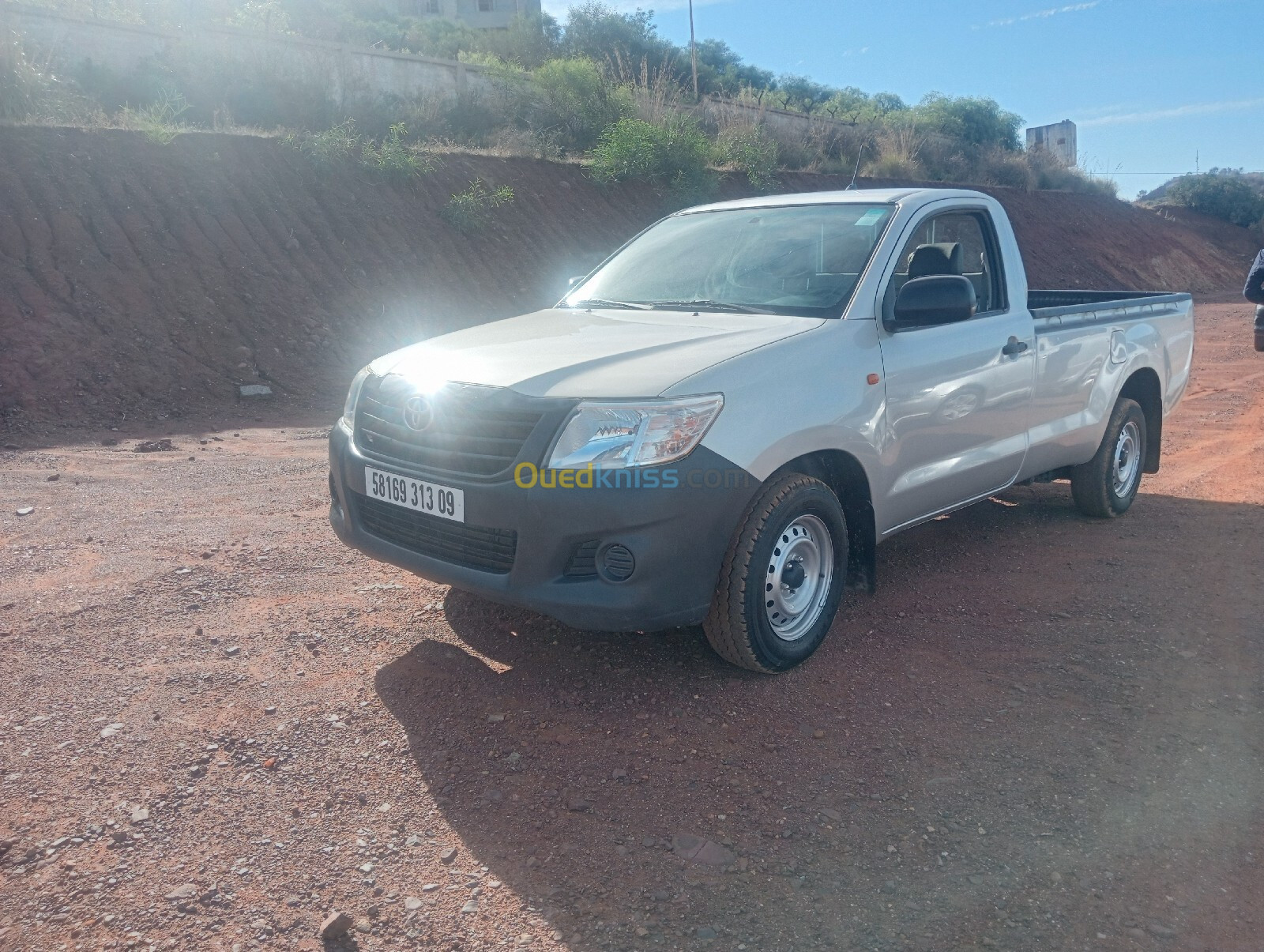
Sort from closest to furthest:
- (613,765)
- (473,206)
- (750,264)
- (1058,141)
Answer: (613,765), (750,264), (473,206), (1058,141)

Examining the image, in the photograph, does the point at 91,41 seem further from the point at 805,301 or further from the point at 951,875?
the point at 951,875

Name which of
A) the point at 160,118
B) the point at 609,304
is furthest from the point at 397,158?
the point at 609,304

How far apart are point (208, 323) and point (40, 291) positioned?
186cm

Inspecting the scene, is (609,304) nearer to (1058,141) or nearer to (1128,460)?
(1128,460)

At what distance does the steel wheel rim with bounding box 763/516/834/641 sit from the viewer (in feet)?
12.3

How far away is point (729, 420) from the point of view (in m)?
3.42

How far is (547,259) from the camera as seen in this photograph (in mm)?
18109

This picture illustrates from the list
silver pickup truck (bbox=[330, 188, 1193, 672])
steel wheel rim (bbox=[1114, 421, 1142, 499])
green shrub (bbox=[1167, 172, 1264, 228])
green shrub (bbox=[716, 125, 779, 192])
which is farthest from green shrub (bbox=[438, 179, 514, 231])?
green shrub (bbox=[1167, 172, 1264, 228])

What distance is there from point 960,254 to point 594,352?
2.22 meters

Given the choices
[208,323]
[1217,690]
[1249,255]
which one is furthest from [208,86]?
[1249,255]

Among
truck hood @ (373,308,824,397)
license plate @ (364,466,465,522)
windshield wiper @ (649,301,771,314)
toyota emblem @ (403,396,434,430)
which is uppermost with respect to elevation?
windshield wiper @ (649,301,771,314)

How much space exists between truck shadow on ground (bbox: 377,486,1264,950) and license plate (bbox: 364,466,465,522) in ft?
2.26

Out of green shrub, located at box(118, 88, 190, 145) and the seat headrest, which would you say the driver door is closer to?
the seat headrest

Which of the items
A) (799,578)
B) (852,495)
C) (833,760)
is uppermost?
(852,495)
